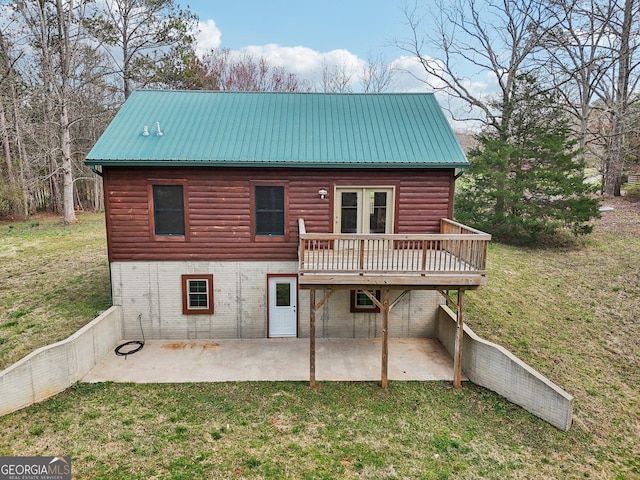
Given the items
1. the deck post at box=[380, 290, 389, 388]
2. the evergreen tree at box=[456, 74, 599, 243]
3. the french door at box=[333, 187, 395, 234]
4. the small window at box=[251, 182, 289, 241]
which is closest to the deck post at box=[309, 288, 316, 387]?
the deck post at box=[380, 290, 389, 388]

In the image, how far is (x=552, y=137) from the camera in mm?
17000

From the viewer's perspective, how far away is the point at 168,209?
10.5 metres

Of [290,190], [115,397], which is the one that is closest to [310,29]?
[290,190]

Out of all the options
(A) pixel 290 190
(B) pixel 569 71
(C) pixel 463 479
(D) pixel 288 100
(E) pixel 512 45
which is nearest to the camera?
(C) pixel 463 479

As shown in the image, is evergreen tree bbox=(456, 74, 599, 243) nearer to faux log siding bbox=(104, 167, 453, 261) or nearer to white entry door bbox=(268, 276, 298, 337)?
faux log siding bbox=(104, 167, 453, 261)

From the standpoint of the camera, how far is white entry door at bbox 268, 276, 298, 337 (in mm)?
10883

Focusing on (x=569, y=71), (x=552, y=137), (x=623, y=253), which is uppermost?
(x=569, y=71)

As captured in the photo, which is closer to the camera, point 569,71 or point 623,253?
point 623,253

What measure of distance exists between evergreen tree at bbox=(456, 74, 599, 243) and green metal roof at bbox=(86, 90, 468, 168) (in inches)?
283

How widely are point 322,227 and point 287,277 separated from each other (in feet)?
5.44

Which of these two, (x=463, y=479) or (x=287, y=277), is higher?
(x=287, y=277)

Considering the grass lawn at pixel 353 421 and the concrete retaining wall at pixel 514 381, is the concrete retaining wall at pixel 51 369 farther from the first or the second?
the concrete retaining wall at pixel 514 381

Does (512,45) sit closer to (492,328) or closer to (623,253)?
(623,253)

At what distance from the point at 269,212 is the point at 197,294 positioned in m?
2.99
